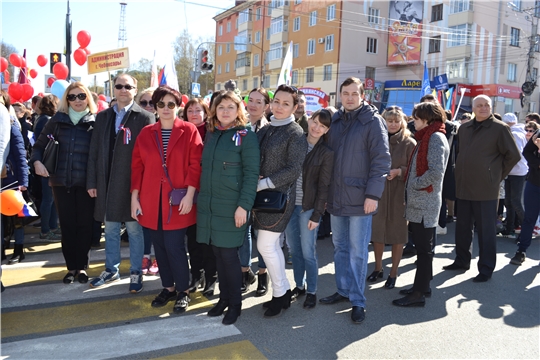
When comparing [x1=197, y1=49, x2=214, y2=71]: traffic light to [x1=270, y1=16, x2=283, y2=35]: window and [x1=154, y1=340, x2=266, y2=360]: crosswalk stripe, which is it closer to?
[x1=154, y1=340, x2=266, y2=360]: crosswalk stripe

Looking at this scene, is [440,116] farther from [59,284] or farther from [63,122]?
[59,284]

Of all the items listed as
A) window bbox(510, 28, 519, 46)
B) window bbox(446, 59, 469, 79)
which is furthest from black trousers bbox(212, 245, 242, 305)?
window bbox(510, 28, 519, 46)

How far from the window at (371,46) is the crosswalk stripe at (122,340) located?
38.2 m

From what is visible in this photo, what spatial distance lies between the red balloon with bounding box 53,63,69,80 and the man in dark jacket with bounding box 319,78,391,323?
37.2 feet

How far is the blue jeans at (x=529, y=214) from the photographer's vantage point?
6.52 m

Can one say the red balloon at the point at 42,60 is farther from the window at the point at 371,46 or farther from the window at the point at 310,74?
the window at the point at 371,46

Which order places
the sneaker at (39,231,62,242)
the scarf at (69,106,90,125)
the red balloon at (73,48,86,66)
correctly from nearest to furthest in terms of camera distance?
the scarf at (69,106,90,125), the sneaker at (39,231,62,242), the red balloon at (73,48,86,66)

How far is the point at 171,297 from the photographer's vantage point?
4562 mm

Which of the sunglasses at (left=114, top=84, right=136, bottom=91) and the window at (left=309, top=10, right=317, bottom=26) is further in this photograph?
→ the window at (left=309, top=10, right=317, bottom=26)

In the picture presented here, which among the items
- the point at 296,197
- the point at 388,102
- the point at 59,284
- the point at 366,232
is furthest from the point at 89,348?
the point at 388,102

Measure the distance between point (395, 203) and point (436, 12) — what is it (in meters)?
36.9

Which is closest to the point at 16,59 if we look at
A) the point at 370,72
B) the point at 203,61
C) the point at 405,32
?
the point at 203,61

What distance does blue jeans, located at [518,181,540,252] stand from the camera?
6516mm

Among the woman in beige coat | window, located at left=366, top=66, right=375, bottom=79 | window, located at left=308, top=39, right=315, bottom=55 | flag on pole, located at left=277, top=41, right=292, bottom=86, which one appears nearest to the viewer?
the woman in beige coat
